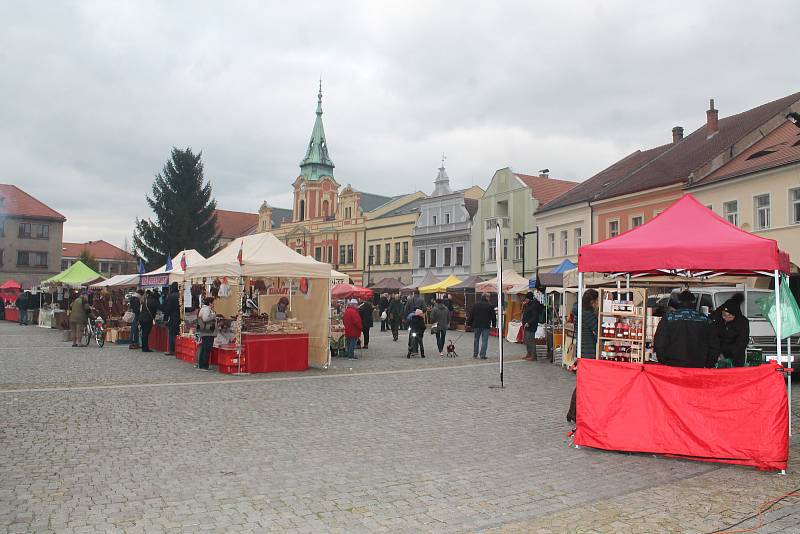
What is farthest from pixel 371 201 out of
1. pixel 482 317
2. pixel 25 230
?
pixel 482 317

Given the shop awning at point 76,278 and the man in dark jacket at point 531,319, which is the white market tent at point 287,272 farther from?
the shop awning at point 76,278

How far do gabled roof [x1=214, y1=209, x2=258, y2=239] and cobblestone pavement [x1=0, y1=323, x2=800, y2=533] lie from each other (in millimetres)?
94329

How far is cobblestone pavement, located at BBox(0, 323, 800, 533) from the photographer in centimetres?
525

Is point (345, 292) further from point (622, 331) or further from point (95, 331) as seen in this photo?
point (622, 331)

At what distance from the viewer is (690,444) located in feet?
23.9

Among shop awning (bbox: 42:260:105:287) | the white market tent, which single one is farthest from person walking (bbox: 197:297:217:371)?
shop awning (bbox: 42:260:105:287)

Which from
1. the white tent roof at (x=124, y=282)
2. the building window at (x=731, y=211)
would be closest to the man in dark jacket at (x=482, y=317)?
the building window at (x=731, y=211)

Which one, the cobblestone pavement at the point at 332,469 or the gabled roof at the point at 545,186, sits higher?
the gabled roof at the point at 545,186

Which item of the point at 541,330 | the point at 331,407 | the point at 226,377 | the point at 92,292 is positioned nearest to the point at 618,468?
the point at 331,407

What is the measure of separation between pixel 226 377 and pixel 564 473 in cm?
889

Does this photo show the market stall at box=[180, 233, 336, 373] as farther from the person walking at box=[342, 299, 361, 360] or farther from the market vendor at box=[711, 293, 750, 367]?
the market vendor at box=[711, 293, 750, 367]

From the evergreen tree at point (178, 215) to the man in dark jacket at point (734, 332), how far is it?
171 feet

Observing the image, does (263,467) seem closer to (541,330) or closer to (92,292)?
(541,330)

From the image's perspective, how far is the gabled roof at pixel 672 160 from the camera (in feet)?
104
